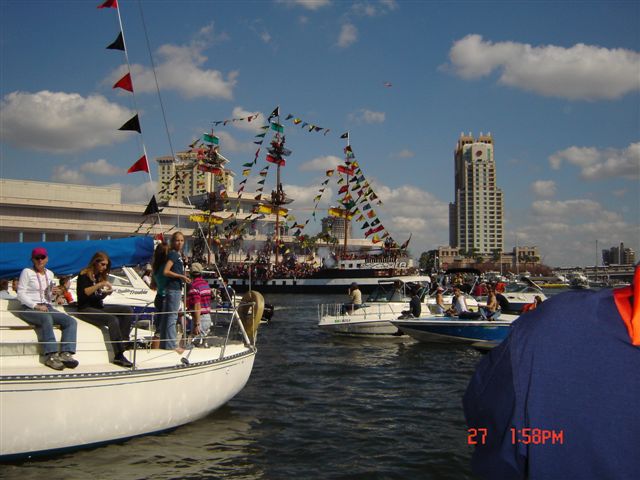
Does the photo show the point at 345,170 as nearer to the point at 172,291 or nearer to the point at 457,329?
the point at 457,329

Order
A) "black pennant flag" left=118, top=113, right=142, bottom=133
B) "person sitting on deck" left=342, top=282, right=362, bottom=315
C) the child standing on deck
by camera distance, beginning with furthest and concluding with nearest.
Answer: "person sitting on deck" left=342, top=282, right=362, bottom=315, "black pennant flag" left=118, top=113, right=142, bottom=133, the child standing on deck

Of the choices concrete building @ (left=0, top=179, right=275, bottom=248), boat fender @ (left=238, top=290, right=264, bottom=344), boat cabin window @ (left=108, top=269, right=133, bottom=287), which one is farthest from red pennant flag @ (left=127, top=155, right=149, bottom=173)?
concrete building @ (left=0, top=179, right=275, bottom=248)

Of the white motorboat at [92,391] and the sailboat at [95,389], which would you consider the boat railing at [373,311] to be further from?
the white motorboat at [92,391]

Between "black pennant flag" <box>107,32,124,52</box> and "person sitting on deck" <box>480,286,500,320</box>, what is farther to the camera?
"person sitting on deck" <box>480,286,500,320</box>

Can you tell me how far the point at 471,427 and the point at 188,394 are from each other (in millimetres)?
7804

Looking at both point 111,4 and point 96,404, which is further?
point 111,4

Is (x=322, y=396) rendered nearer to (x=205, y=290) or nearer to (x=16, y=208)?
(x=205, y=290)

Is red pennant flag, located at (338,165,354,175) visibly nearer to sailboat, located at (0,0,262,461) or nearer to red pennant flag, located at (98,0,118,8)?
red pennant flag, located at (98,0,118,8)

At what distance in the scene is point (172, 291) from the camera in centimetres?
943

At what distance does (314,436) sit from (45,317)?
4626 mm

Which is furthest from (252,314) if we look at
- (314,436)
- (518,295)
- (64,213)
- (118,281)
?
(64,213)

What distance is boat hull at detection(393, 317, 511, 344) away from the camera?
18.8 metres

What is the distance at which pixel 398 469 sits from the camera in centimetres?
784

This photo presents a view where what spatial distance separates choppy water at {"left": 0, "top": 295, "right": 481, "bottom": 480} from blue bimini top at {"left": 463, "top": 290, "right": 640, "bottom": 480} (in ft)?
21.7
